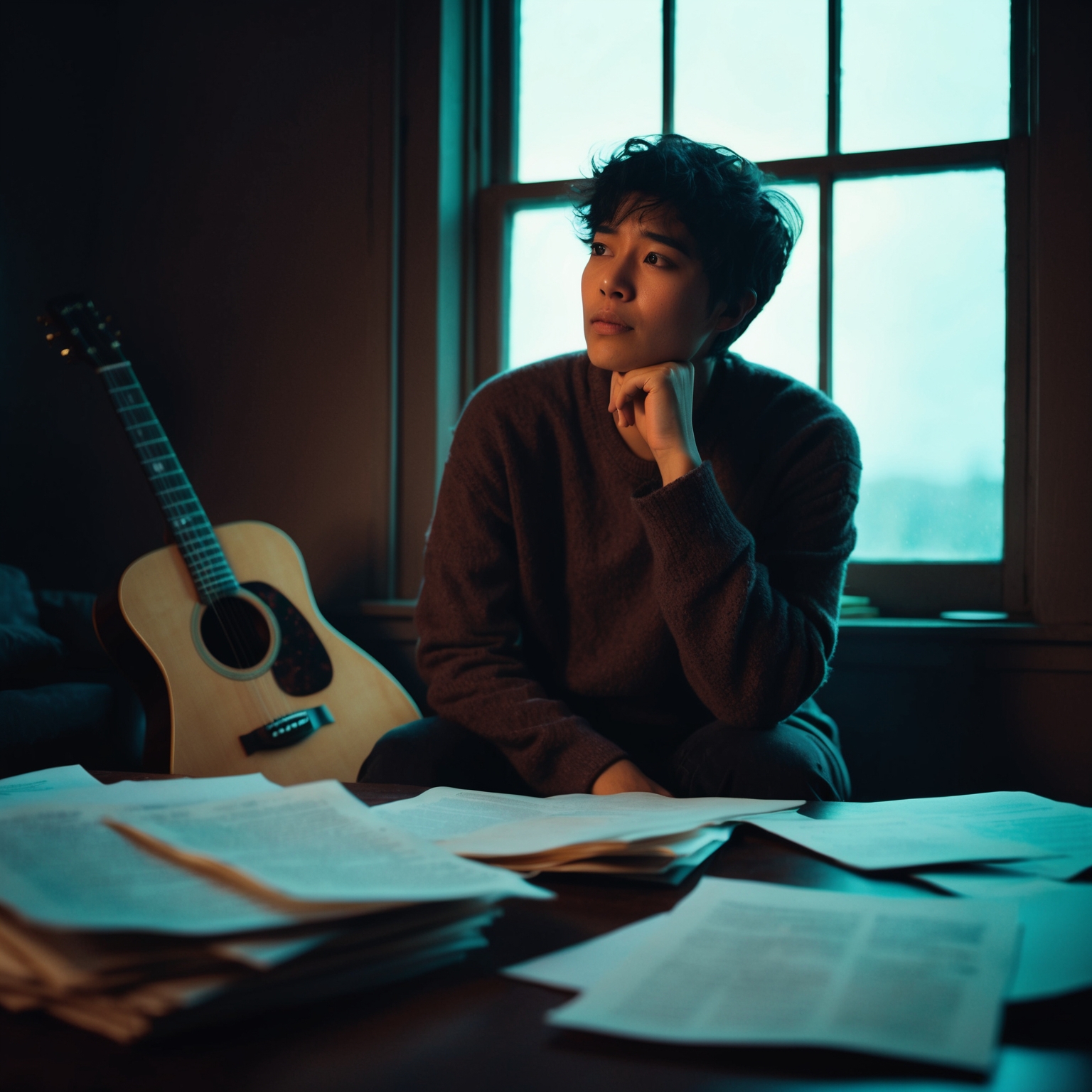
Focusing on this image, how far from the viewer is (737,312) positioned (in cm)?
139

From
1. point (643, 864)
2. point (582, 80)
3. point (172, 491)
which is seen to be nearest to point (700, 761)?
point (643, 864)

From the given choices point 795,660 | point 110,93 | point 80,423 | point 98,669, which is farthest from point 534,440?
point 110,93

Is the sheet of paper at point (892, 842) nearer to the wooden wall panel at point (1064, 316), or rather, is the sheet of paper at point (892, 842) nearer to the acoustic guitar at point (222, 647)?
the acoustic guitar at point (222, 647)

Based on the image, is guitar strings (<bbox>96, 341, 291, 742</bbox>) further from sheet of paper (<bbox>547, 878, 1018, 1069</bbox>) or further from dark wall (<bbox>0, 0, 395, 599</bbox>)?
sheet of paper (<bbox>547, 878, 1018, 1069</bbox>)

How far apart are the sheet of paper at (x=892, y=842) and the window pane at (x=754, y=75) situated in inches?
62.2

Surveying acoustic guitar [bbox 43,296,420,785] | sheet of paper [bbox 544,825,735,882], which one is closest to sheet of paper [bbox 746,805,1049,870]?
sheet of paper [bbox 544,825,735,882]

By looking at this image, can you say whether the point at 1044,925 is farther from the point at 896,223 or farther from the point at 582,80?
the point at 582,80

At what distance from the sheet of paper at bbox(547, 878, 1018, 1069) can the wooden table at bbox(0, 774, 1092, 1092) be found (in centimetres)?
1

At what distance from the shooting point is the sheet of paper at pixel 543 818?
2.05 ft

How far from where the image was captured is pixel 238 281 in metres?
2.09

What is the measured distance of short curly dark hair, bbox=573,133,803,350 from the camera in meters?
1.27

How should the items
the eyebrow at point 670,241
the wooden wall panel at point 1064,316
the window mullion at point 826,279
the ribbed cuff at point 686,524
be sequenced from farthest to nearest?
1. the window mullion at point 826,279
2. the wooden wall panel at point 1064,316
3. the eyebrow at point 670,241
4. the ribbed cuff at point 686,524

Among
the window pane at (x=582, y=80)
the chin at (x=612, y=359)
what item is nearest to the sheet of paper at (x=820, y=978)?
the chin at (x=612, y=359)

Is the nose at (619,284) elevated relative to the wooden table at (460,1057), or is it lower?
elevated
